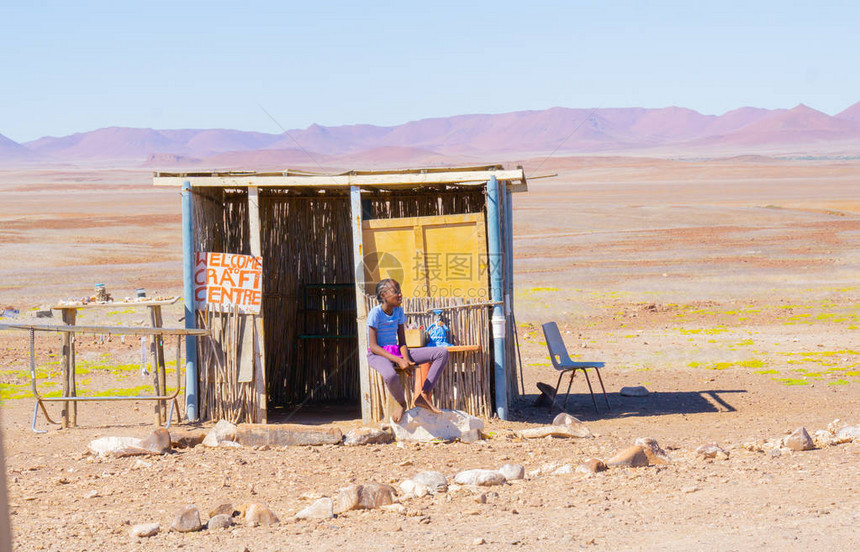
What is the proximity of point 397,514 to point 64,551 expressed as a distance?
1970 millimetres

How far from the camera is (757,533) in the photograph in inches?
216

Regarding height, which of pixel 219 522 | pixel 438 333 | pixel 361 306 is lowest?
pixel 219 522

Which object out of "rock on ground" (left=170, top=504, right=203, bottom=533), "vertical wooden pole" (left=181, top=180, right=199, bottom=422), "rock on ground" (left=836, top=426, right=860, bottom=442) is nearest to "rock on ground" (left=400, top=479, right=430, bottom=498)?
"rock on ground" (left=170, top=504, right=203, bottom=533)

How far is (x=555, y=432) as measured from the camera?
8578 mm

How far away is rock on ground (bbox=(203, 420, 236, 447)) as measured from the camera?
8.23 meters

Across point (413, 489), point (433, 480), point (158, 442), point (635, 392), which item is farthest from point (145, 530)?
point (635, 392)

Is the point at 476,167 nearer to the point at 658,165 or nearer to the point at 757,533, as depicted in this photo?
the point at 757,533

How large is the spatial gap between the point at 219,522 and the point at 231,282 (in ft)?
11.8

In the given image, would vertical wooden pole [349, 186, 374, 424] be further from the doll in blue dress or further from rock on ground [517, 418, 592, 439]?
rock on ground [517, 418, 592, 439]

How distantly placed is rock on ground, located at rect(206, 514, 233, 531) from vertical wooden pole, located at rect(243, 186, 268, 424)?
3.15 metres

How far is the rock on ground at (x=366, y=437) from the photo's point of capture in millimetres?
8352

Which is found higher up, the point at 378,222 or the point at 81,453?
the point at 378,222

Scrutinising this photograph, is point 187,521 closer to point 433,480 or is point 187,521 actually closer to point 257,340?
point 433,480

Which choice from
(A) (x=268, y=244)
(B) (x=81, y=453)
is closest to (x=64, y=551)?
(B) (x=81, y=453)
